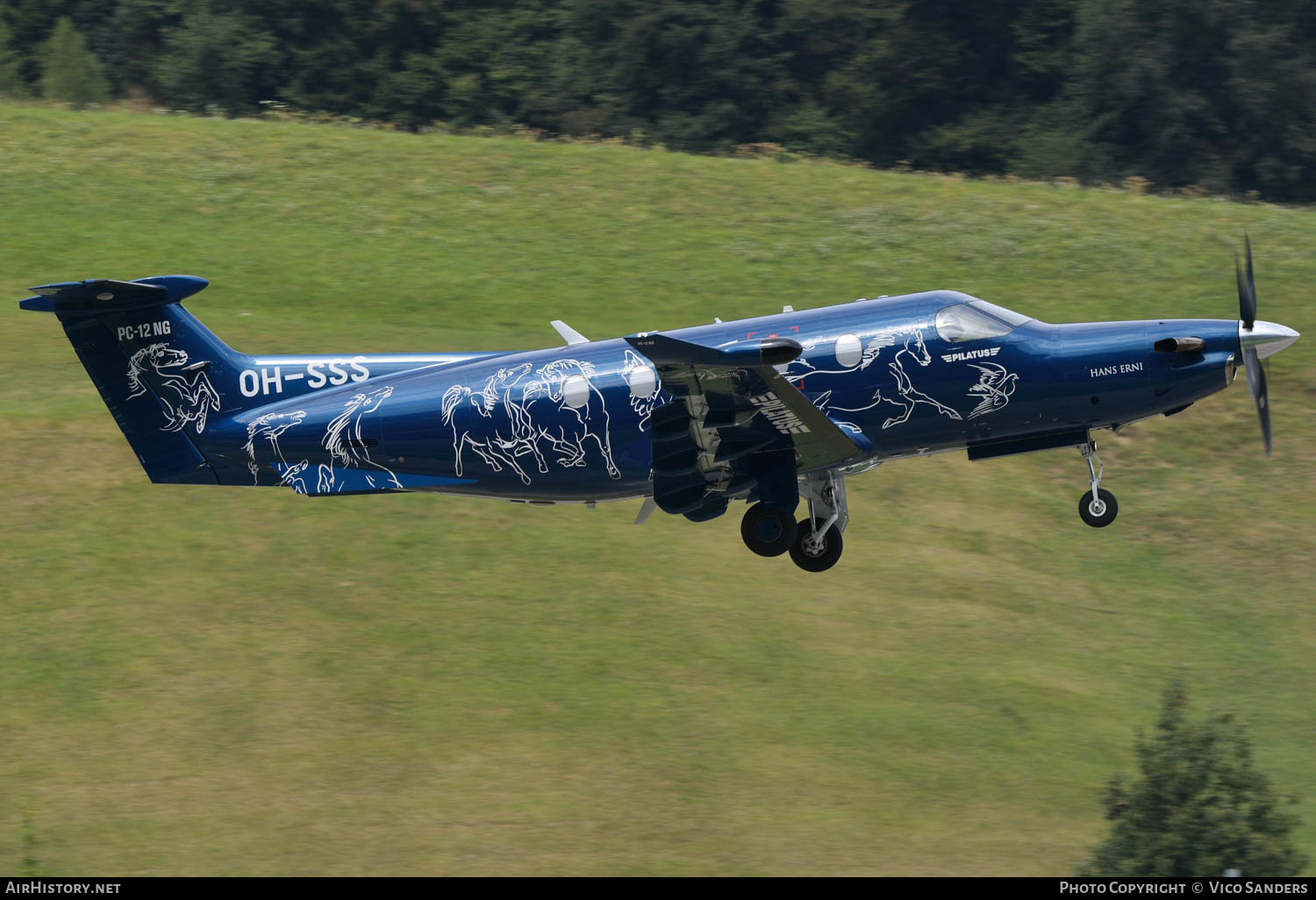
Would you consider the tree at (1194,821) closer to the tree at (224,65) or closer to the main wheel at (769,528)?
the main wheel at (769,528)

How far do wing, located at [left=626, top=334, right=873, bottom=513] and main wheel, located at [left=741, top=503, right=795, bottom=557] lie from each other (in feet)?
1.76

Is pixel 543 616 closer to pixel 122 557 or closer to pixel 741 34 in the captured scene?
pixel 122 557

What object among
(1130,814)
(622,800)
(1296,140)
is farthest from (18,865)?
(1296,140)

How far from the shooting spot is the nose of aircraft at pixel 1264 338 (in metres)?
21.2

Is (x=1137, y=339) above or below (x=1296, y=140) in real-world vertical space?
below

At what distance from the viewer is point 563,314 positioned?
40.9 meters

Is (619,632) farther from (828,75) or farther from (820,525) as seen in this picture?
(828,75)

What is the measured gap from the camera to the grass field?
27.0m

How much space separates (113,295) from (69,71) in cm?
5494

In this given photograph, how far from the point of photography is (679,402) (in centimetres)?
2147

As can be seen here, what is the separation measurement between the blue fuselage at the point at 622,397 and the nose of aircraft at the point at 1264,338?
0.19 meters

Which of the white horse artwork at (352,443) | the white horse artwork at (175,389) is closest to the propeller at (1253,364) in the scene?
the white horse artwork at (352,443)

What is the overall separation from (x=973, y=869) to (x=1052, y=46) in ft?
173

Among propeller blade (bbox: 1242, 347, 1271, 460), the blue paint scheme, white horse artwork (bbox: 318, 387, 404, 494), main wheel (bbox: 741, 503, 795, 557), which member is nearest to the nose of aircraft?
the blue paint scheme
